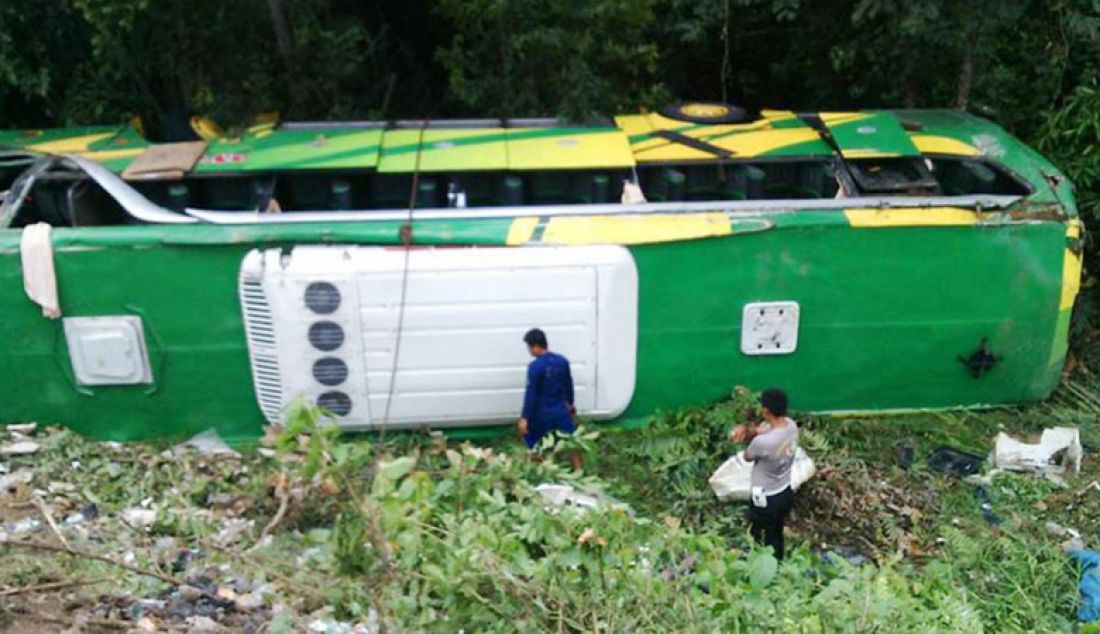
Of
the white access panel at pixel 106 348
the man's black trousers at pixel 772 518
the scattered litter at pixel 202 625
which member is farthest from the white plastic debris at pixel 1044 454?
the white access panel at pixel 106 348

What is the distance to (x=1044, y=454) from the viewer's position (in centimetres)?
629

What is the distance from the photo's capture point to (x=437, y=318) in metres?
6.18

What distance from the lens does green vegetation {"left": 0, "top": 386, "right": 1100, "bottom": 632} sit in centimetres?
320

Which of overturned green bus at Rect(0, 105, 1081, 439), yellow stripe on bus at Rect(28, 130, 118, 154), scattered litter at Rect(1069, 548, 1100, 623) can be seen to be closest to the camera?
scattered litter at Rect(1069, 548, 1100, 623)

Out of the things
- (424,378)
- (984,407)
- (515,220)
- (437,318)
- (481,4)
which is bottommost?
(984,407)

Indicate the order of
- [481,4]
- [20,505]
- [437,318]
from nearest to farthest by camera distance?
[20,505] → [437,318] → [481,4]

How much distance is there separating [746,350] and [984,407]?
1.73m

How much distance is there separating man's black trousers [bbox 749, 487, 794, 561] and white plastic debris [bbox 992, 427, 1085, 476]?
1766 millimetres

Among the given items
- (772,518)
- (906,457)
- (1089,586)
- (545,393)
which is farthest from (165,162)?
(1089,586)

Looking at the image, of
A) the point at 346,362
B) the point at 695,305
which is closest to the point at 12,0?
the point at 346,362

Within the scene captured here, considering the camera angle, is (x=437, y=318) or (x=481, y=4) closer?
(x=437, y=318)

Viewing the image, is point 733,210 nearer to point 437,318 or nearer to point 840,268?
point 840,268

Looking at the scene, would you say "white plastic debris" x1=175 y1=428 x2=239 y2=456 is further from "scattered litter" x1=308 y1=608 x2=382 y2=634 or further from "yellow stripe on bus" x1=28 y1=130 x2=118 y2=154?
"scattered litter" x1=308 y1=608 x2=382 y2=634

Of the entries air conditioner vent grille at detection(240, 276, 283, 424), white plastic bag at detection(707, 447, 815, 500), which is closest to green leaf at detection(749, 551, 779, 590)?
white plastic bag at detection(707, 447, 815, 500)
